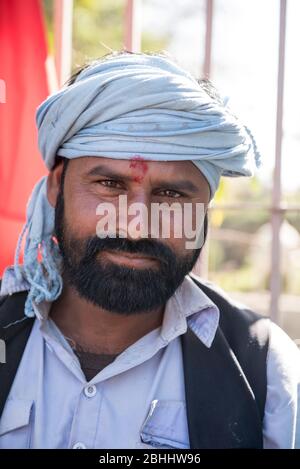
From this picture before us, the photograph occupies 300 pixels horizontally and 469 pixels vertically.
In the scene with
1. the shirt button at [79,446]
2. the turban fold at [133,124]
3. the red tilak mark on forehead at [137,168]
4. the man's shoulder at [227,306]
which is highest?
the turban fold at [133,124]

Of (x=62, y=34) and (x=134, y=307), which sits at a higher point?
(x=62, y=34)

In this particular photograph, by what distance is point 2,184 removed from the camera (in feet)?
8.00

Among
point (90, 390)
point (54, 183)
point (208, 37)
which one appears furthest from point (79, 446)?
point (208, 37)

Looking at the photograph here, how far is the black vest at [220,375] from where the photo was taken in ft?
Answer: 5.67

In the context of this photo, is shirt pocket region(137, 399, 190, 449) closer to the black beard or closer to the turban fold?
the black beard

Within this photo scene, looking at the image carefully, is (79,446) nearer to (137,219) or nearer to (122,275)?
(122,275)

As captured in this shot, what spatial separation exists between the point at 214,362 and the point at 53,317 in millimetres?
474

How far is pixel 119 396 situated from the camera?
178 cm

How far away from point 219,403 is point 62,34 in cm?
156

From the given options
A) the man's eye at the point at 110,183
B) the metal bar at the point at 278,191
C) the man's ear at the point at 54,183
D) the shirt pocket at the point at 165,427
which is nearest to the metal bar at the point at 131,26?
the metal bar at the point at 278,191

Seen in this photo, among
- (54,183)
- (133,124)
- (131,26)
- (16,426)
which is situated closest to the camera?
(16,426)

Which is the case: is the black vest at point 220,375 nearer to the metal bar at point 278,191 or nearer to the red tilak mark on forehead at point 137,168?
the red tilak mark on forehead at point 137,168

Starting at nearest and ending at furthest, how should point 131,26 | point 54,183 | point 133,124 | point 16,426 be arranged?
point 16,426
point 133,124
point 54,183
point 131,26

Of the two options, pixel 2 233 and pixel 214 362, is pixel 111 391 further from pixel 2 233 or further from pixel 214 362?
pixel 2 233
